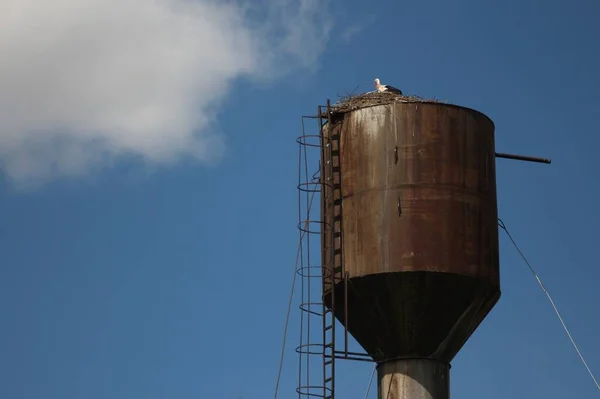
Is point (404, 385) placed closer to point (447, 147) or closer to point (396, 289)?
point (396, 289)

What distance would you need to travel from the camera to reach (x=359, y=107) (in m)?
31.1

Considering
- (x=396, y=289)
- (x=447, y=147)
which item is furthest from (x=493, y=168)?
(x=396, y=289)

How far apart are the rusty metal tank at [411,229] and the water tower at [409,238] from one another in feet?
0.07

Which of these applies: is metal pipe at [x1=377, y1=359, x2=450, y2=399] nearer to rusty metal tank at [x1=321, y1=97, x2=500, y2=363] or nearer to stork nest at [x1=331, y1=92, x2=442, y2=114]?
rusty metal tank at [x1=321, y1=97, x2=500, y2=363]

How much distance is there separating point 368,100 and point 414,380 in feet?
20.0

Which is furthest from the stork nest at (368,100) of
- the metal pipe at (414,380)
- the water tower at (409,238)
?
the metal pipe at (414,380)

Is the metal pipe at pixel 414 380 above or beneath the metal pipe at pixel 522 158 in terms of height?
beneath

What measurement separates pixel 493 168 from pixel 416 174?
230 cm

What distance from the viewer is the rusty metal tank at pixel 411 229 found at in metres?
29.8

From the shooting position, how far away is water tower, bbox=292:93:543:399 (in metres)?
29.8

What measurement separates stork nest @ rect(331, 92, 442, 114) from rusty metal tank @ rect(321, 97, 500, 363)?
16 cm

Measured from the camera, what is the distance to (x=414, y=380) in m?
30.3

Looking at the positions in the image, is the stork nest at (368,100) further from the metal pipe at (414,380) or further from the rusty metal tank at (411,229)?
the metal pipe at (414,380)

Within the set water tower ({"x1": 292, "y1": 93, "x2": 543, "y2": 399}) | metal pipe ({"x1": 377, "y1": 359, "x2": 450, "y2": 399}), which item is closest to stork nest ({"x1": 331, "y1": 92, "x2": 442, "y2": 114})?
water tower ({"x1": 292, "y1": 93, "x2": 543, "y2": 399})
